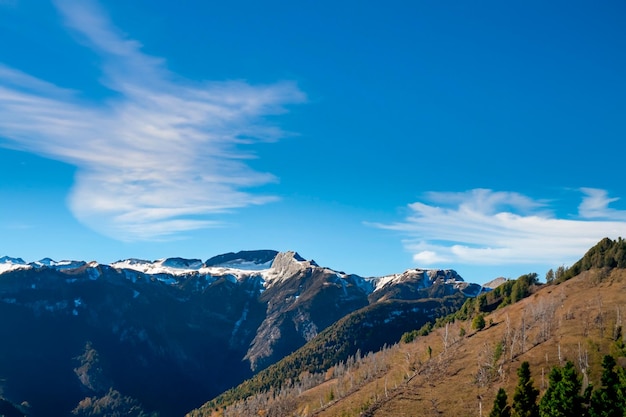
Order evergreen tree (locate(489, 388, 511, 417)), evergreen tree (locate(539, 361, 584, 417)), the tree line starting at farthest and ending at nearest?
evergreen tree (locate(489, 388, 511, 417)) → evergreen tree (locate(539, 361, 584, 417)) → the tree line

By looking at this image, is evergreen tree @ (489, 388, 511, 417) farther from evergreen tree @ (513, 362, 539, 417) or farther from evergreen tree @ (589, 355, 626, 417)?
evergreen tree @ (589, 355, 626, 417)

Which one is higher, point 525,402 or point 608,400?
point 608,400

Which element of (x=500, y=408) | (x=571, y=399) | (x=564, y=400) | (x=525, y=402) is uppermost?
(x=571, y=399)

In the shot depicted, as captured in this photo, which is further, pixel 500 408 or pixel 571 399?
pixel 500 408

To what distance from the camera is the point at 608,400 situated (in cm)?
13238

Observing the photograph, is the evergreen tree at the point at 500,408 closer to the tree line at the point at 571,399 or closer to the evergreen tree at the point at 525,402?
the tree line at the point at 571,399

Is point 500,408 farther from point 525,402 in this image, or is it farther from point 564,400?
point 564,400

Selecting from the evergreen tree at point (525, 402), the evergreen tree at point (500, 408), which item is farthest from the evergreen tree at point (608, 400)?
the evergreen tree at point (500, 408)

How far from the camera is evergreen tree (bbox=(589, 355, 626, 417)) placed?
128750 mm

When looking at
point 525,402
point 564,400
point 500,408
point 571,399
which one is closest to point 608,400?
point 571,399

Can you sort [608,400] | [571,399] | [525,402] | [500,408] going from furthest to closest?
[500,408]
[525,402]
[608,400]
[571,399]

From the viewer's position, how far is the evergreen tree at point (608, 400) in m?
129

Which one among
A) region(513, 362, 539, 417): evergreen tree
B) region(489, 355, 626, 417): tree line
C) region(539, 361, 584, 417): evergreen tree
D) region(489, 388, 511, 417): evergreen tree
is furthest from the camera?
region(489, 388, 511, 417): evergreen tree

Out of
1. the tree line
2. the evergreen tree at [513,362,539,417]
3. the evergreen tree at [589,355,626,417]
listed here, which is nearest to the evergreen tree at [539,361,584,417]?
the tree line
